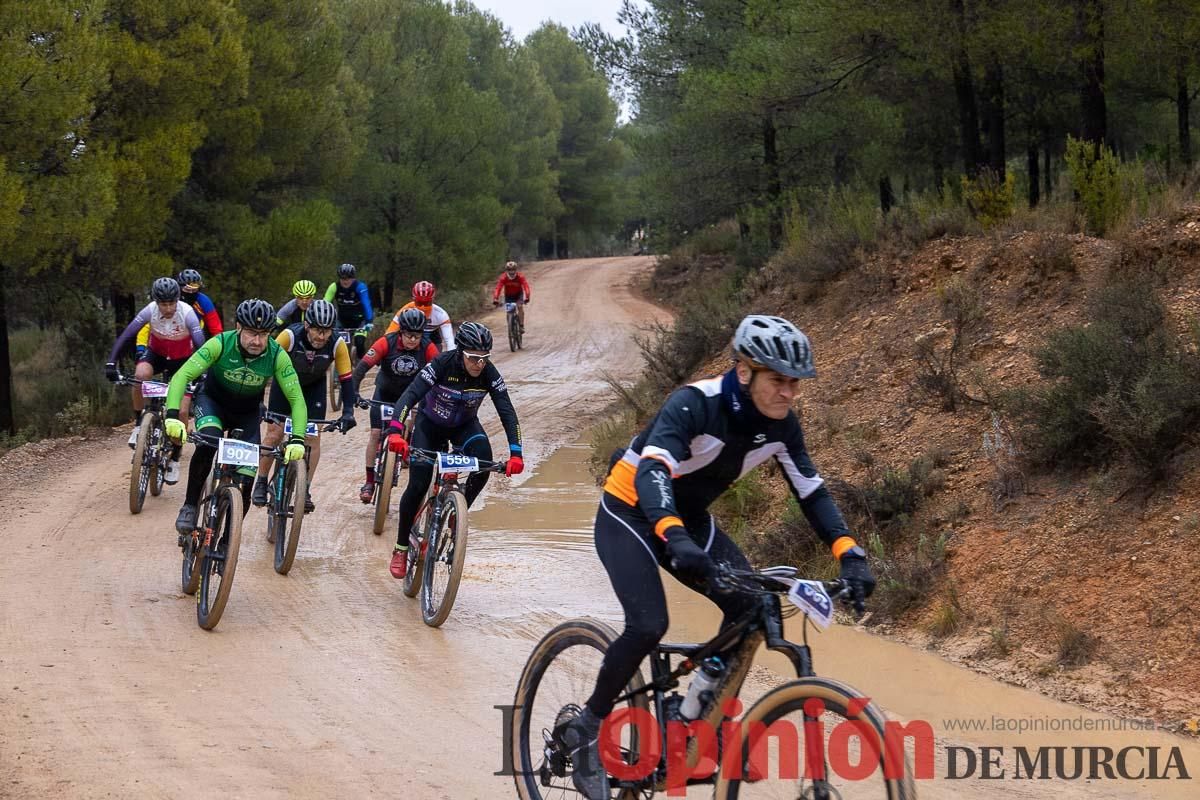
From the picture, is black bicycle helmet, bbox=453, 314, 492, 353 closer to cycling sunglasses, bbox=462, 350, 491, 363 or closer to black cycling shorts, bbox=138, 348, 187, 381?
cycling sunglasses, bbox=462, 350, 491, 363

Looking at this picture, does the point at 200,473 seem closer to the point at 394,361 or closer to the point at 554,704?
the point at 394,361

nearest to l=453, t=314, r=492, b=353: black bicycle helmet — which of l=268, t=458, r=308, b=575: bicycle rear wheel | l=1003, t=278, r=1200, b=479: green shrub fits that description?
l=268, t=458, r=308, b=575: bicycle rear wheel

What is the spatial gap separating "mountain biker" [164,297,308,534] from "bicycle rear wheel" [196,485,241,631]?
585 mm

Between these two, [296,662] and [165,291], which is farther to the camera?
[165,291]

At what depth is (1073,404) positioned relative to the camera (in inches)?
358

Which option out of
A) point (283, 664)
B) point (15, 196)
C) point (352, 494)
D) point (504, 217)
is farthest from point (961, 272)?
point (504, 217)

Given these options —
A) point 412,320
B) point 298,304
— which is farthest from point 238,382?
point 298,304

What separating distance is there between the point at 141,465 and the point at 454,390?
426 centimetres

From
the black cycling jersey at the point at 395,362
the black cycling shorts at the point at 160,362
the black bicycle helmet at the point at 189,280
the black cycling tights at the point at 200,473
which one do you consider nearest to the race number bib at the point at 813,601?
the black cycling tights at the point at 200,473

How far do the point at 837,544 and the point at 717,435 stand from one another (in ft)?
2.05

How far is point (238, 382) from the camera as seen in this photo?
371 inches

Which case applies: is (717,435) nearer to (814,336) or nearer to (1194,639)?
(1194,639)

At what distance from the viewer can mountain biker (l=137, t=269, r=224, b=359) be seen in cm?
1270

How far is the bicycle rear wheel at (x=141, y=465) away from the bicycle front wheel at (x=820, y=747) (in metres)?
9.05
